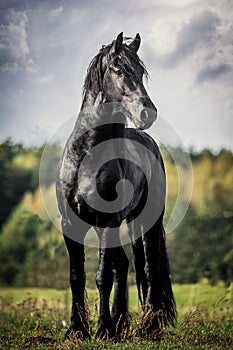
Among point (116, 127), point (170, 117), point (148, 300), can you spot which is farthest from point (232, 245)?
point (116, 127)

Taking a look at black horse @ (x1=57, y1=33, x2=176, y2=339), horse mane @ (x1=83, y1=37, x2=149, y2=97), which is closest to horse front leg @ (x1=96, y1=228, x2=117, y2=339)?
black horse @ (x1=57, y1=33, x2=176, y2=339)

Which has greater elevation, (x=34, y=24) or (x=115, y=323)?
(x=34, y=24)

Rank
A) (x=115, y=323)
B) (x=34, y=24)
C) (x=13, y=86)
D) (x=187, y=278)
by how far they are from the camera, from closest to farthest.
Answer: (x=115, y=323) < (x=34, y=24) < (x=13, y=86) < (x=187, y=278)

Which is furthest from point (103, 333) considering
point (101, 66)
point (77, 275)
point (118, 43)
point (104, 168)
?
point (118, 43)

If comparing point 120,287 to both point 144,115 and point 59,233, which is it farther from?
point 59,233

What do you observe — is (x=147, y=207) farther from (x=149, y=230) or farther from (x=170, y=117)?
(x=170, y=117)

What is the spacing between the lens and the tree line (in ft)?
25.8

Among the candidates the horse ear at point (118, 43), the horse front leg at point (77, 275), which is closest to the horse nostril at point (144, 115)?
the horse ear at point (118, 43)

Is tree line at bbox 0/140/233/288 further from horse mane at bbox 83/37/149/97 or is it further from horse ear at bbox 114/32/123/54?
horse ear at bbox 114/32/123/54

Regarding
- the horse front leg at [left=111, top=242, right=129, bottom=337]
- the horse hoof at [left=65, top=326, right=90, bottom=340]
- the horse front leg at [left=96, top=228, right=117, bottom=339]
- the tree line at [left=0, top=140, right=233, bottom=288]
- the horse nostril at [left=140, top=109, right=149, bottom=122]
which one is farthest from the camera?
the tree line at [left=0, top=140, right=233, bottom=288]

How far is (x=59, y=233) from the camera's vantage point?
8.08 metres

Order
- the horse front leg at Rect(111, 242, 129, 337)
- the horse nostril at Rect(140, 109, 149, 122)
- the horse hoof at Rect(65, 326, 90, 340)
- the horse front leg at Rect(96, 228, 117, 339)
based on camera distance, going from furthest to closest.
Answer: the horse front leg at Rect(111, 242, 129, 337) → the horse hoof at Rect(65, 326, 90, 340) → the horse front leg at Rect(96, 228, 117, 339) → the horse nostril at Rect(140, 109, 149, 122)

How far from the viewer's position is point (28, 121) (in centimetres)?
655

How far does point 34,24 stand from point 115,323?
3.72m
